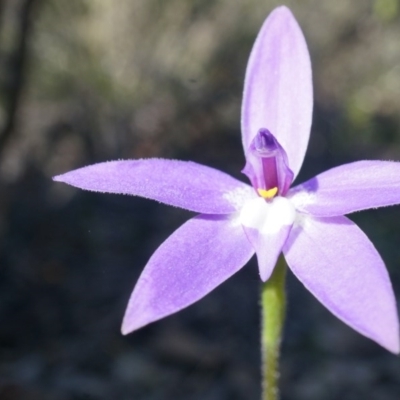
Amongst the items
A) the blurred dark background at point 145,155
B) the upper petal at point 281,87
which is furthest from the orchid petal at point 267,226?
the blurred dark background at point 145,155

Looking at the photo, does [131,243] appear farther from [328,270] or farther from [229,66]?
[328,270]

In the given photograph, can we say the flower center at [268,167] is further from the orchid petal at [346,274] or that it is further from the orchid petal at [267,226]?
the orchid petal at [346,274]

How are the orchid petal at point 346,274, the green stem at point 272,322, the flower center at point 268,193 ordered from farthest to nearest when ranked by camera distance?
the flower center at point 268,193 < the green stem at point 272,322 < the orchid petal at point 346,274

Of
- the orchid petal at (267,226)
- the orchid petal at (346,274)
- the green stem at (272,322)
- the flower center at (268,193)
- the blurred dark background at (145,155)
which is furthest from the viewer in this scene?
the blurred dark background at (145,155)

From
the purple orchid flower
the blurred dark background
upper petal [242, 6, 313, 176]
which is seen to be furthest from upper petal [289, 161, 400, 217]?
the blurred dark background

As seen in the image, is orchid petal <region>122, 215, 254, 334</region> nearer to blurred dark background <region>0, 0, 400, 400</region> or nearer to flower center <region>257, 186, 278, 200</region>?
flower center <region>257, 186, 278, 200</region>

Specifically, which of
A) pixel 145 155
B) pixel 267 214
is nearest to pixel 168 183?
pixel 267 214

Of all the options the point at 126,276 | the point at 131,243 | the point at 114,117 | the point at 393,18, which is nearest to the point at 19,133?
the point at 114,117
